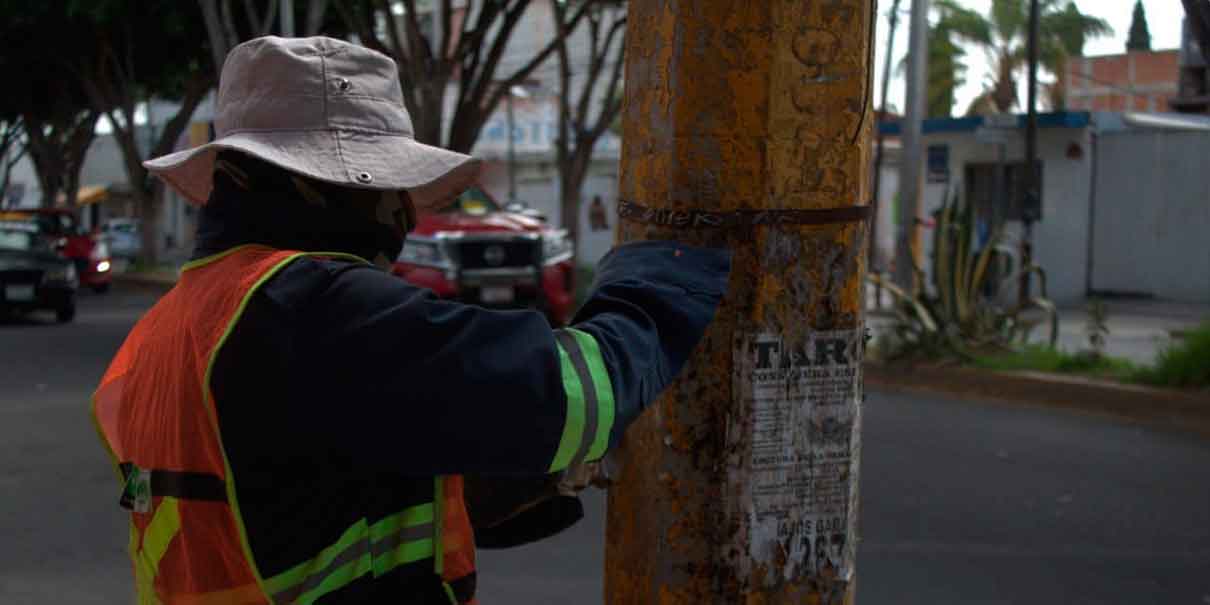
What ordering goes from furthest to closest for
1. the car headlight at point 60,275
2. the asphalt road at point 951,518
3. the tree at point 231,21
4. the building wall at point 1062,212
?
the building wall at point 1062,212, the tree at point 231,21, the car headlight at point 60,275, the asphalt road at point 951,518

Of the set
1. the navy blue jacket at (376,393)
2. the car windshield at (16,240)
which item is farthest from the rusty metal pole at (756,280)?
the car windshield at (16,240)

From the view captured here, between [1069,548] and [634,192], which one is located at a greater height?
[634,192]

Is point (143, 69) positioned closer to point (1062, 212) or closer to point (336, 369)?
point (1062, 212)

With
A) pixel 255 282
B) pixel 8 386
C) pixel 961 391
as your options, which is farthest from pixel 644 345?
pixel 8 386

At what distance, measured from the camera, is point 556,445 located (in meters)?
1.66

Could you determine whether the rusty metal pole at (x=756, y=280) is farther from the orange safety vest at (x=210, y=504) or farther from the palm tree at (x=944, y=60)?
the palm tree at (x=944, y=60)

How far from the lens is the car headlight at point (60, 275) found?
17953mm

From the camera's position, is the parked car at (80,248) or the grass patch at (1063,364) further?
the parked car at (80,248)

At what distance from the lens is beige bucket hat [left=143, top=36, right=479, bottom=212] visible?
1.79 meters

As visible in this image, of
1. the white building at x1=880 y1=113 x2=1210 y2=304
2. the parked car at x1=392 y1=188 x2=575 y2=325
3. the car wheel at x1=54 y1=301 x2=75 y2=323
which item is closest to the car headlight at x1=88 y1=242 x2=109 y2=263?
the car wheel at x1=54 y1=301 x2=75 y2=323

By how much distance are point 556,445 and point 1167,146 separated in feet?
66.1

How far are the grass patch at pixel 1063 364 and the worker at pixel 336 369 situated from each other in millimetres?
8844

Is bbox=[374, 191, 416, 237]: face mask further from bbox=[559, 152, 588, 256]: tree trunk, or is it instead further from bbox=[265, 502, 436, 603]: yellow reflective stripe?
bbox=[559, 152, 588, 256]: tree trunk

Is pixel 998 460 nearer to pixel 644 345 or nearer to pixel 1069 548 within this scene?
pixel 1069 548
